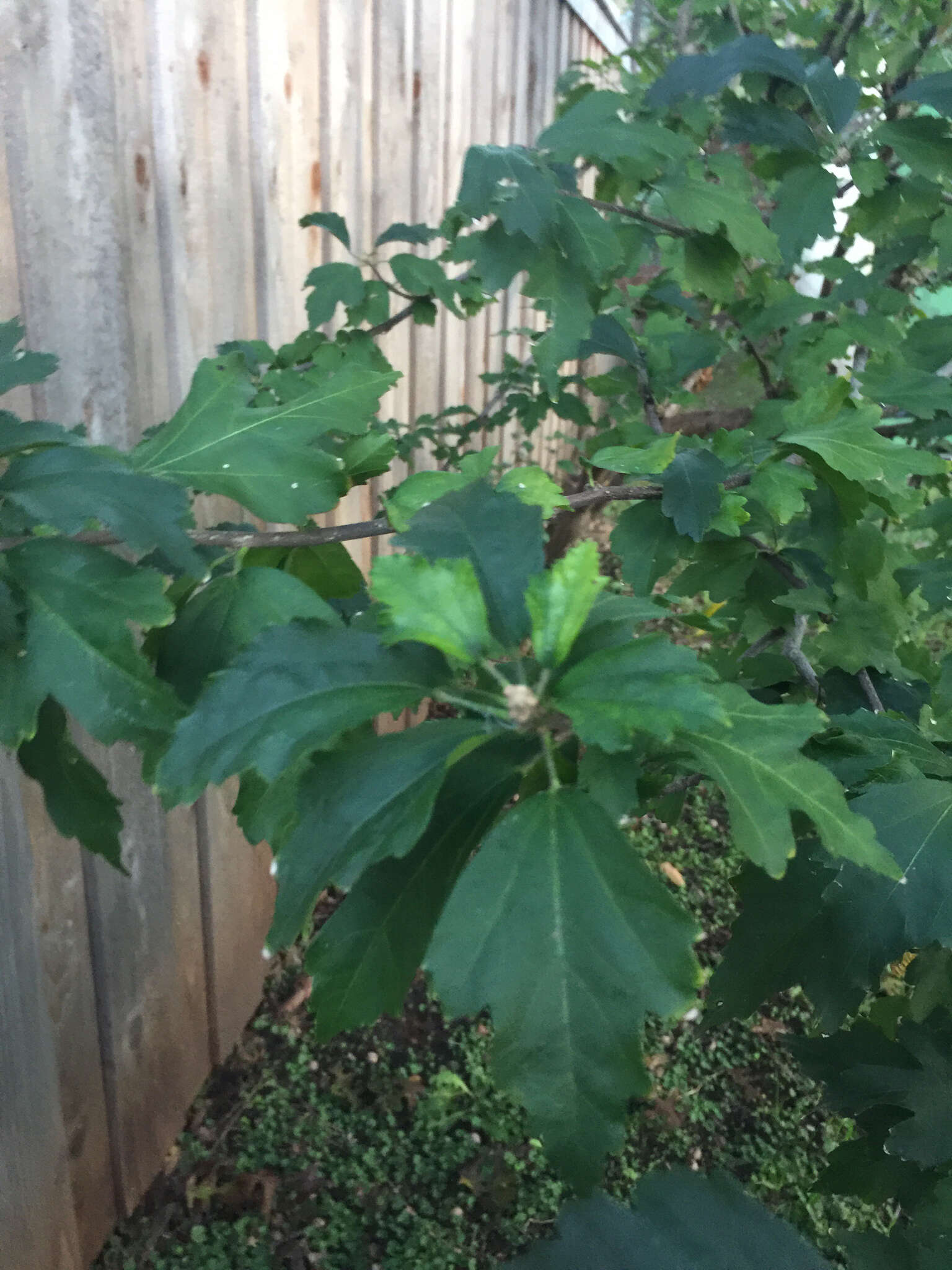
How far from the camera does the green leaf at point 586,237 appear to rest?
3.66ft

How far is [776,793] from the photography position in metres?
0.53

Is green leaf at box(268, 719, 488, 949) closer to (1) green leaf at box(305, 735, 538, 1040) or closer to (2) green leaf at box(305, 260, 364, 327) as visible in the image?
(1) green leaf at box(305, 735, 538, 1040)

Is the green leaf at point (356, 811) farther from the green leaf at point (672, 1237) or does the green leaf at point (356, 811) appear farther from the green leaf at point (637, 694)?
the green leaf at point (672, 1237)

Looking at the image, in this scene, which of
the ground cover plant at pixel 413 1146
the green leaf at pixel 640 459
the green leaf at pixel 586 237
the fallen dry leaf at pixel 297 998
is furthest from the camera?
the fallen dry leaf at pixel 297 998

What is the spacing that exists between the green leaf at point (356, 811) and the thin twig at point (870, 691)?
881mm

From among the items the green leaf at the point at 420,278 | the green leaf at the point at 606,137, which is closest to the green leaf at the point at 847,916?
the green leaf at the point at 606,137

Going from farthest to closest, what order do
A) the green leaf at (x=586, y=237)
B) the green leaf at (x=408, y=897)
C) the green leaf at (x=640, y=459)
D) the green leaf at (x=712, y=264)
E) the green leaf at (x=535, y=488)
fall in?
the green leaf at (x=712, y=264)
the green leaf at (x=586, y=237)
the green leaf at (x=640, y=459)
the green leaf at (x=535, y=488)
the green leaf at (x=408, y=897)

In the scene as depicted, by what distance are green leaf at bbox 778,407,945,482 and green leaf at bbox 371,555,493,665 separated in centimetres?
54

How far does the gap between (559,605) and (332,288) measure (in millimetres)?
1202

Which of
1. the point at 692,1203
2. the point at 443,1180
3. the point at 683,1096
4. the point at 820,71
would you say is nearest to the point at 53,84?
the point at 820,71

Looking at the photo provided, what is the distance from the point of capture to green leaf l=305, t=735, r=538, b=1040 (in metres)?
0.57

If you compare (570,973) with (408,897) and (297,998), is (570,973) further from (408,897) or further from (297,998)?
(297,998)

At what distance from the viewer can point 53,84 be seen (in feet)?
3.72

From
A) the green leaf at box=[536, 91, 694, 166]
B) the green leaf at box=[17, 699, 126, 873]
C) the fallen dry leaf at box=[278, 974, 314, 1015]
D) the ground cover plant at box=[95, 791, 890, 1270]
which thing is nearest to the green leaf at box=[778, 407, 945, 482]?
the green leaf at box=[536, 91, 694, 166]
